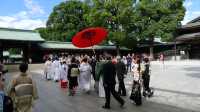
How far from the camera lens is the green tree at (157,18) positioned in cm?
4472

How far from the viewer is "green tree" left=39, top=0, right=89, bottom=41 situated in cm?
5747

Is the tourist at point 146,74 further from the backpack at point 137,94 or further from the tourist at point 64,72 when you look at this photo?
the tourist at point 64,72

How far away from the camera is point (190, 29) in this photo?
46.3m

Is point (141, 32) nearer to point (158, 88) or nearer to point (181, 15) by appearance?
point (181, 15)

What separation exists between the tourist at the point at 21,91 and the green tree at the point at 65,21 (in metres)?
50.0

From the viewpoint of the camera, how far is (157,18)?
1831 inches

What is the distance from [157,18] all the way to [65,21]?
19934mm

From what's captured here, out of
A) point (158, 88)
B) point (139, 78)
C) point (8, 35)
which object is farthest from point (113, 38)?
point (139, 78)

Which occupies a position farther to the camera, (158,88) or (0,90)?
(158,88)

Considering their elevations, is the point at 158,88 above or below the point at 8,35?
below

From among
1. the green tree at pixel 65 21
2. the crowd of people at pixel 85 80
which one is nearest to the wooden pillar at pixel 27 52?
the green tree at pixel 65 21

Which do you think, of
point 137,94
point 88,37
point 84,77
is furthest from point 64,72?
point 137,94

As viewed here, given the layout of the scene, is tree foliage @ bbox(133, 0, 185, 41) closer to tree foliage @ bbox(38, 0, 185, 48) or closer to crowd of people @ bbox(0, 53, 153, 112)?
tree foliage @ bbox(38, 0, 185, 48)

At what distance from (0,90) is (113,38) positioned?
129 feet
